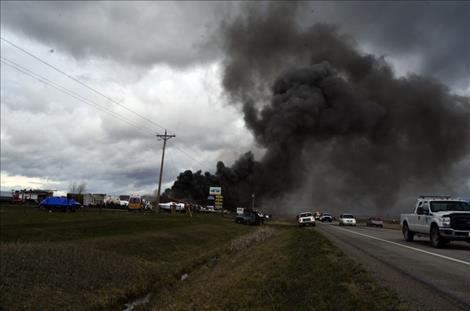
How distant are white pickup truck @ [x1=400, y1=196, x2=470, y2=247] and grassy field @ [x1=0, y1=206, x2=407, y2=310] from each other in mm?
4985

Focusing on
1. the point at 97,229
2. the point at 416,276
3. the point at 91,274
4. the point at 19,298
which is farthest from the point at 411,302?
the point at 97,229

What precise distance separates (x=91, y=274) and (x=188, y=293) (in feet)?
17.5

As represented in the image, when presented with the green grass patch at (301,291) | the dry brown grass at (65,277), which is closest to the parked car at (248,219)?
the dry brown grass at (65,277)

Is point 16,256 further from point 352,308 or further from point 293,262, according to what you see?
point 352,308

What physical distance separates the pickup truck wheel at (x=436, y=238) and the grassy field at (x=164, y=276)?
15.9ft

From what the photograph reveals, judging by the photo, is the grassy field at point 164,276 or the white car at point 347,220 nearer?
the grassy field at point 164,276

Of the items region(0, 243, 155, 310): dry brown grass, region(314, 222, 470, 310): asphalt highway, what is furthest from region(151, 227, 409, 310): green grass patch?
region(0, 243, 155, 310): dry brown grass

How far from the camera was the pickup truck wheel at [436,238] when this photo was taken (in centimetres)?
1842

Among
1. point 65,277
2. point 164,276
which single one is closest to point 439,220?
point 164,276

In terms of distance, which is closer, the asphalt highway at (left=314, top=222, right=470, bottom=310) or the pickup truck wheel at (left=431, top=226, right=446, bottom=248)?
the asphalt highway at (left=314, top=222, right=470, bottom=310)

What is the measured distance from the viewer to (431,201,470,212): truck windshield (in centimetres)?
1956

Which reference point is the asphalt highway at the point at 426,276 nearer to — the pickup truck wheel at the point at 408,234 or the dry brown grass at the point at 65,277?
the pickup truck wheel at the point at 408,234

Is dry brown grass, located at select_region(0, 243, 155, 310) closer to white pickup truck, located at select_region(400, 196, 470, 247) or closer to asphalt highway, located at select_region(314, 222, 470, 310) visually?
asphalt highway, located at select_region(314, 222, 470, 310)

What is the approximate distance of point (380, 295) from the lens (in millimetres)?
7980
